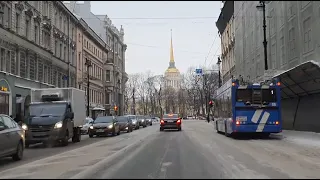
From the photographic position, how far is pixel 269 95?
78.7ft

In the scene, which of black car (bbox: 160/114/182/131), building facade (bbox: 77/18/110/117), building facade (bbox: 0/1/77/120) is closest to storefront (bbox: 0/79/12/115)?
building facade (bbox: 0/1/77/120)

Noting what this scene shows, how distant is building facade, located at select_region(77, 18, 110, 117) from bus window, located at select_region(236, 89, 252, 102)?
3858cm

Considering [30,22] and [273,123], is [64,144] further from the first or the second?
[30,22]

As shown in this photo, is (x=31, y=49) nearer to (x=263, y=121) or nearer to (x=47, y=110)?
(x=47, y=110)

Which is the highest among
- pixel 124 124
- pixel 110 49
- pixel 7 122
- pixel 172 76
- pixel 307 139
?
pixel 110 49

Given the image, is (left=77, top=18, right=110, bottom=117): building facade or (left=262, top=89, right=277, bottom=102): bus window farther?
(left=77, top=18, right=110, bottom=117): building facade

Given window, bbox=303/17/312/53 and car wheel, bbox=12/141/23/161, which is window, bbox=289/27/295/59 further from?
car wheel, bbox=12/141/23/161

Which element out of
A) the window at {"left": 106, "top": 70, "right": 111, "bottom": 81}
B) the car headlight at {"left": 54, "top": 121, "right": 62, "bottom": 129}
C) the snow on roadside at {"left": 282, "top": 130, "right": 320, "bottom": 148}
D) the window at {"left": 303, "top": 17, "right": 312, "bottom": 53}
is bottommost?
the snow on roadside at {"left": 282, "top": 130, "right": 320, "bottom": 148}

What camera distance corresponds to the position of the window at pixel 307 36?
26847mm

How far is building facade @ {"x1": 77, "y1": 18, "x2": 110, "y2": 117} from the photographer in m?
63.2

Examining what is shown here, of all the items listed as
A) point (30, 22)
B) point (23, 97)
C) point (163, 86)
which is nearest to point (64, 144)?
point (23, 97)

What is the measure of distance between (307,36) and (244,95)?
6589 millimetres

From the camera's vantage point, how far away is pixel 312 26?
26094mm

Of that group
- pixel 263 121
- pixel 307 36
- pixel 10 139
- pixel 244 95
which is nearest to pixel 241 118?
pixel 263 121
